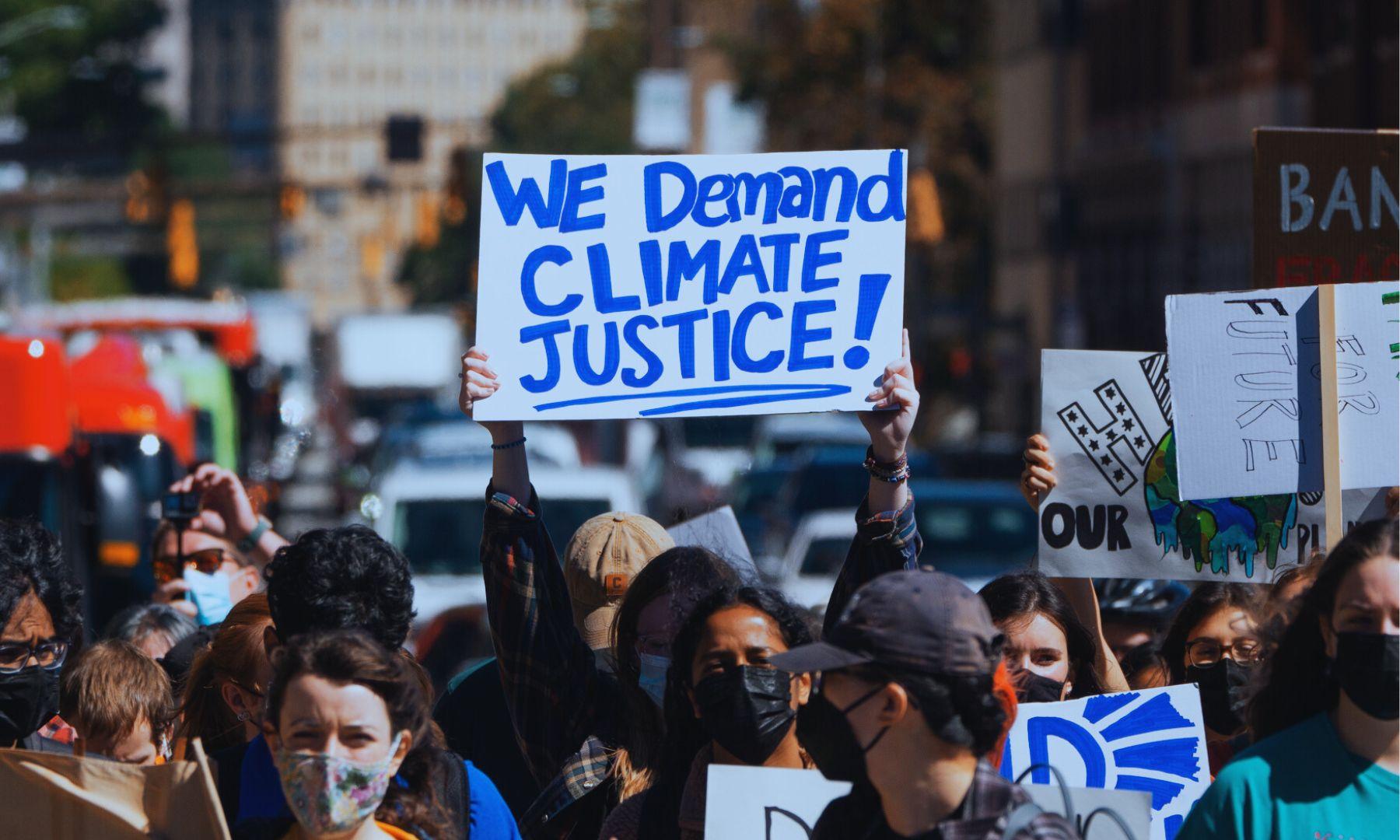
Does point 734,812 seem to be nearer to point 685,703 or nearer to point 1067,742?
point 685,703

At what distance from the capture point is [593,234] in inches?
189

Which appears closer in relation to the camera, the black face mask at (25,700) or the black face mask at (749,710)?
the black face mask at (749,710)

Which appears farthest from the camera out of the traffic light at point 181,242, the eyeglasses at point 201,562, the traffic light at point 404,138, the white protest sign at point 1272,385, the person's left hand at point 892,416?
the traffic light at point 181,242

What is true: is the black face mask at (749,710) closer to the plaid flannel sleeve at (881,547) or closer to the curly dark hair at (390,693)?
the plaid flannel sleeve at (881,547)

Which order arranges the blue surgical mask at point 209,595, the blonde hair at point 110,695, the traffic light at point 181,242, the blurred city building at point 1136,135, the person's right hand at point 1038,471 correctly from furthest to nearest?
1. the traffic light at point 181,242
2. the blurred city building at point 1136,135
3. the blue surgical mask at point 209,595
4. the person's right hand at point 1038,471
5. the blonde hair at point 110,695

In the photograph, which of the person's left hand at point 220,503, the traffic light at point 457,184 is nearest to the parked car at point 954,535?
the person's left hand at point 220,503

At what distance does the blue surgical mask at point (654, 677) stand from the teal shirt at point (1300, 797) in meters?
1.28

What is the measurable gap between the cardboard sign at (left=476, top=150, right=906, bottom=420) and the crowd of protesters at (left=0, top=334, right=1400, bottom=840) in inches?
5.4

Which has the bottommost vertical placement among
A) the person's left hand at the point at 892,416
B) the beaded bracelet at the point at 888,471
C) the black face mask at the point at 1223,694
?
the black face mask at the point at 1223,694

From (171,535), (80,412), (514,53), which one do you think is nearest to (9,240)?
(80,412)

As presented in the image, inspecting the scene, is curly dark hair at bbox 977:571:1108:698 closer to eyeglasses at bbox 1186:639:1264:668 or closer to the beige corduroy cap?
eyeglasses at bbox 1186:639:1264:668

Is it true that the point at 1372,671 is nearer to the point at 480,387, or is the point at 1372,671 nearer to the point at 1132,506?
the point at 1132,506

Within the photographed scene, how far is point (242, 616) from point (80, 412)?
9983 mm

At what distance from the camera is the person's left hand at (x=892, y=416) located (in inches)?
175
